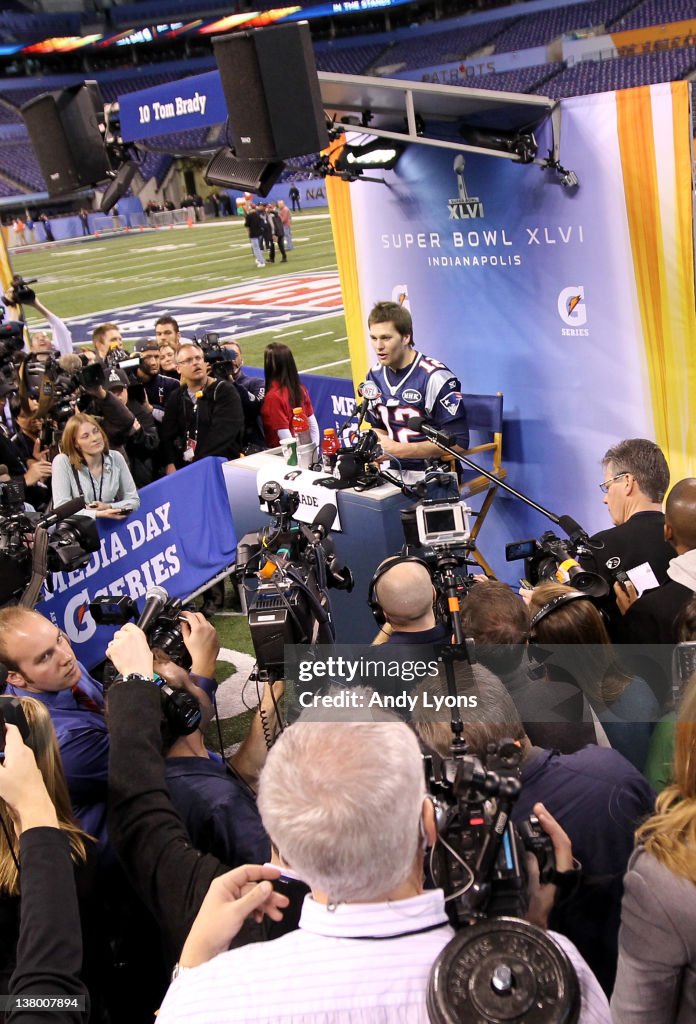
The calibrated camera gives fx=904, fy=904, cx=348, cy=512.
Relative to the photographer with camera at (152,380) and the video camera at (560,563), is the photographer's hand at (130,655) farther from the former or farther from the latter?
the photographer with camera at (152,380)

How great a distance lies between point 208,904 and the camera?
1570 mm

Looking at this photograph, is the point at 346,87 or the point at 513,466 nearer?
the point at 346,87

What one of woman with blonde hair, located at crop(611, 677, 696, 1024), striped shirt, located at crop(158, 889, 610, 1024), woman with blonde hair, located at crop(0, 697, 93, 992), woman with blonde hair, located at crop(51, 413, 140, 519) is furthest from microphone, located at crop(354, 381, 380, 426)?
striped shirt, located at crop(158, 889, 610, 1024)

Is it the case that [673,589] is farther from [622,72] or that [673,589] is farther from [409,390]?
[622,72]

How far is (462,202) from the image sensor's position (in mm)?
5527

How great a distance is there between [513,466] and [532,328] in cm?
88

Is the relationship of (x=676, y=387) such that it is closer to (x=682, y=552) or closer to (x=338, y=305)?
(x=682, y=552)

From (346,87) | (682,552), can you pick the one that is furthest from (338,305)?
(682,552)

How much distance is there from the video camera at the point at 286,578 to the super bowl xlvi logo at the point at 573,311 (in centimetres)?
236

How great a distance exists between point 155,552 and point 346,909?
4178 mm

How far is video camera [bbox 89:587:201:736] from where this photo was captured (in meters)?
2.21

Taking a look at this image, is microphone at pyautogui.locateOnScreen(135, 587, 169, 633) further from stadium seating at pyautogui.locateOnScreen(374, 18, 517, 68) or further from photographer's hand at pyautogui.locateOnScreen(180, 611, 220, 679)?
stadium seating at pyautogui.locateOnScreen(374, 18, 517, 68)

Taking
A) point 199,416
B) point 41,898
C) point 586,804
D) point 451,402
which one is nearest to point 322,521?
point 451,402

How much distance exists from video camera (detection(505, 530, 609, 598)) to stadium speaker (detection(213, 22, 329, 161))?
189 centimetres
